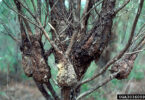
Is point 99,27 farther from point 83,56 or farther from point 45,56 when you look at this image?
point 45,56

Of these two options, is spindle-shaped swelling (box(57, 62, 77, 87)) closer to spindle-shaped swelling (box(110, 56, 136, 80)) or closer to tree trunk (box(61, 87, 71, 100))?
tree trunk (box(61, 87, 71, 100))

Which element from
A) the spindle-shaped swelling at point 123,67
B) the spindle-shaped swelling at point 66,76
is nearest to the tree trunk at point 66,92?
the spindle-shaped swelling at point 66,76

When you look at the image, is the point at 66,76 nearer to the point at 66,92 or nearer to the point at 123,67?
Answer: the point at 66,92

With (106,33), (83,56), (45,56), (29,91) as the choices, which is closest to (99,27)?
(106,33)

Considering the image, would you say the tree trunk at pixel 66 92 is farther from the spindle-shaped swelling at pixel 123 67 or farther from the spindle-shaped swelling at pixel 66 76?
the spindle-shaped swelling at pixel 123 67

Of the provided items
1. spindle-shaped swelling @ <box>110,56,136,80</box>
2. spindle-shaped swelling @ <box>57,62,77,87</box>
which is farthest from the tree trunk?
spindle-shaped swelling @ <box>110,56,136,80</box>

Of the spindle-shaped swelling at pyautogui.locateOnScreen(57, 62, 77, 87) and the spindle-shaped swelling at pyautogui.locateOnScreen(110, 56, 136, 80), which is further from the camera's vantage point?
the spindle-shaped swelling at pyautogui.locateOnScreen(110, 56, 136, 80)

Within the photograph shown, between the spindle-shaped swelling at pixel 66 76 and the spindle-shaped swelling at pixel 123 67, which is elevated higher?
the spindle-shaped swelling at pixel 66 76

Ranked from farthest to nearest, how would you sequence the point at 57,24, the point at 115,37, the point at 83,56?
the point at 115,37
the point at 57,24
the point at 83,56

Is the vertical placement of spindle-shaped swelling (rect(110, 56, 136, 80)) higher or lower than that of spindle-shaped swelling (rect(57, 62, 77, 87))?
lower

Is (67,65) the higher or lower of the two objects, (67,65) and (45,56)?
the lower

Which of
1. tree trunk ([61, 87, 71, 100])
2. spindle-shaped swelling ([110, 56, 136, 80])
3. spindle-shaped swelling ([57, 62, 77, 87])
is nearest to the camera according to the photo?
spindle-shaped swelling ([57, 62, 77, 87])
